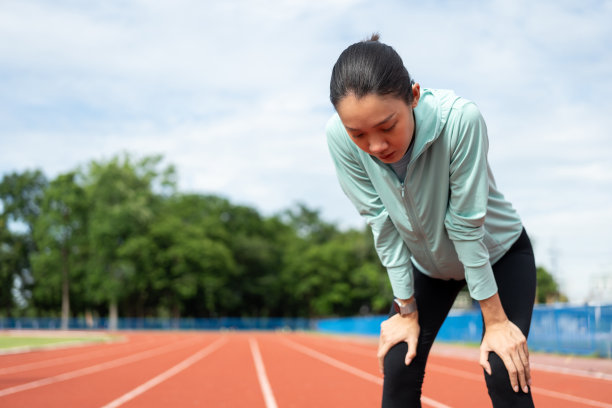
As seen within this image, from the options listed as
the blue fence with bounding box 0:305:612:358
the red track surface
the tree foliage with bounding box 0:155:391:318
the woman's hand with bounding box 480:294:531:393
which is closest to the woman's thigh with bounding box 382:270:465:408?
the woman's hand with bounding box 480:294:531:393

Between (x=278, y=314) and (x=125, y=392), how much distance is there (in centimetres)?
5810

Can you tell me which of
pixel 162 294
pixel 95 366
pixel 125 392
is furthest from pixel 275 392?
pixel 162 294

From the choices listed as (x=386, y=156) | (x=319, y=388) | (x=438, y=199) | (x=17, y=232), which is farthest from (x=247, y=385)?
(x=17, y=232)

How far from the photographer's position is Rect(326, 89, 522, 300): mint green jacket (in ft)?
6.46

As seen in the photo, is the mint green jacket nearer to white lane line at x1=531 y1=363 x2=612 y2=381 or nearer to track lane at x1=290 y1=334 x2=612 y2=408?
track lane at x1=290 y1=334 x2=612 y2=408

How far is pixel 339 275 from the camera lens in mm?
62188

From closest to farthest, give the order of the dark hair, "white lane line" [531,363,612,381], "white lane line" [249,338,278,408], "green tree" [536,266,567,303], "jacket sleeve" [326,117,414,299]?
the dark hair → "jacket sleeve" [326,117,414,299] → "white lane line" [249,338,278,408] → "white lane line" [531,363,612,381] → "green tree" [536,266,567,303]

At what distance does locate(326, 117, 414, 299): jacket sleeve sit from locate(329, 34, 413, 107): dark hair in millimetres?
315

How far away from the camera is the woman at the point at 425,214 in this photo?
1.84 meters

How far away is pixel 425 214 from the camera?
208 centimetres

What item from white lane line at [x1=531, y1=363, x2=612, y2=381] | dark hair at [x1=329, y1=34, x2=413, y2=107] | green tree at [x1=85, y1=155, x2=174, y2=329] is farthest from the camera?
green tree at [x1=85, y1=155, x2=174, y2=329]

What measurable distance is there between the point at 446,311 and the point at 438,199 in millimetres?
523

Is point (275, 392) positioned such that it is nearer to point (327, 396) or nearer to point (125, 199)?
point (327, 396)

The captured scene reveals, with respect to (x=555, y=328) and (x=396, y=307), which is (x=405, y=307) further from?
(x=555, y=328)
